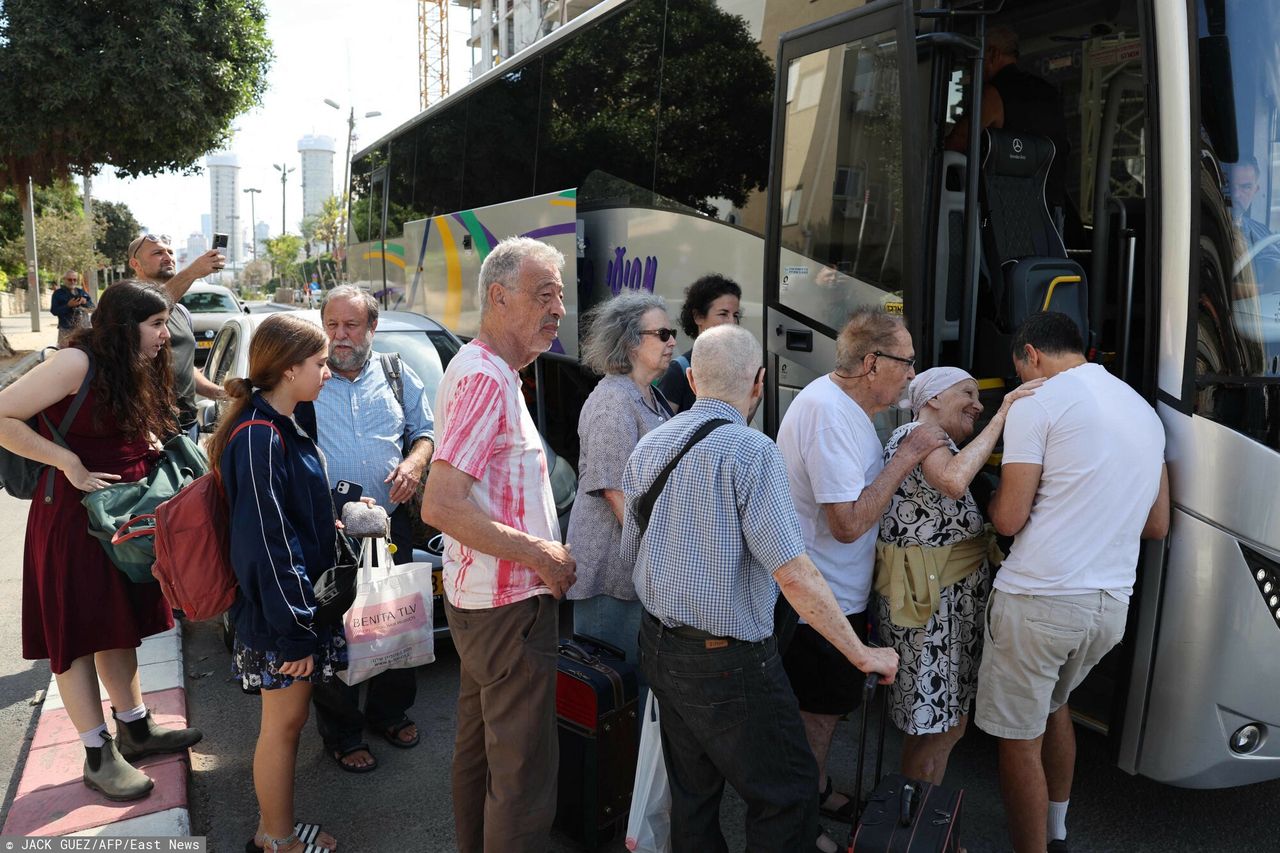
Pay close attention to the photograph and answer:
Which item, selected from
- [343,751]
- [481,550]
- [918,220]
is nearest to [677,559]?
[481,550]

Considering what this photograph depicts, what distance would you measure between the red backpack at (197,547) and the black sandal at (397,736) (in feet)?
4.96

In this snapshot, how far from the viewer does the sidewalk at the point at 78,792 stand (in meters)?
3.39

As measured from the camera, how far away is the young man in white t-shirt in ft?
9.36

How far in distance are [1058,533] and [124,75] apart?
17373mm

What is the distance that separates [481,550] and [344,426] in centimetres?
160

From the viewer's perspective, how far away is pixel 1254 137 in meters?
3.01

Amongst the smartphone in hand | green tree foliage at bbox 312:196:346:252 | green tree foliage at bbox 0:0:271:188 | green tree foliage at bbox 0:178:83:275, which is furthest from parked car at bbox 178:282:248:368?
A: green tree foliage at bbox 312:196:346:252

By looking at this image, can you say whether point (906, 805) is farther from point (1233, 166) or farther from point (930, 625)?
point (1233, 166)

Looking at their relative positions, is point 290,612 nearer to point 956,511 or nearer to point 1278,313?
point 956,511

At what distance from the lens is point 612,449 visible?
3.26 meters

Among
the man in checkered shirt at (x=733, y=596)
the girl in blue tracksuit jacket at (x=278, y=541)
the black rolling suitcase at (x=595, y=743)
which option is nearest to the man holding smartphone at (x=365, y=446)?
the girl in blue tracksuit jacket at (x=278, y=541)

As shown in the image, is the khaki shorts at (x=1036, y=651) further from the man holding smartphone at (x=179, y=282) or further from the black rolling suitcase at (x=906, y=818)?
the man holding smartphone at (x=179, y=282)

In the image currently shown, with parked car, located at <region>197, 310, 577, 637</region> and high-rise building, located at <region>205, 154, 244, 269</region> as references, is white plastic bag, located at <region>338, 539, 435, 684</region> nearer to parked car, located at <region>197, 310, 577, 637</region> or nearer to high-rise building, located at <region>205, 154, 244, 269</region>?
parked car, located at <region>197, 310, 577, 637</region>

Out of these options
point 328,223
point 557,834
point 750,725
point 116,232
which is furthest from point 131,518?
point 328,223
